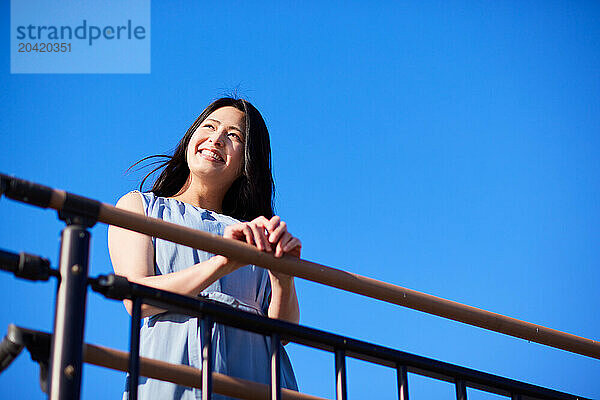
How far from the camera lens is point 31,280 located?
1.23m

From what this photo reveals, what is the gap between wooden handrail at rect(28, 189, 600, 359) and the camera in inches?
56.2

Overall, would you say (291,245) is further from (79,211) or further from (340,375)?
(79,211)

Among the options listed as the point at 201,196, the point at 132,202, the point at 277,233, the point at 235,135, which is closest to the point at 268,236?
the point at 277,233

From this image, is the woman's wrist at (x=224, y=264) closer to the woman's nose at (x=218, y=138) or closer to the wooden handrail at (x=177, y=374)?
the wooden handrail at (x=177, y=374)

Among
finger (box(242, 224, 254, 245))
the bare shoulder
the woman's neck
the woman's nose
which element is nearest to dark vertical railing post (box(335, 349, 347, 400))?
finger (box(242, 224, 254, 245))

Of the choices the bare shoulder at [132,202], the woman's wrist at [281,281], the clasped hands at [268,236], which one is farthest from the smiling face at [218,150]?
the clasped hands at [268,236]

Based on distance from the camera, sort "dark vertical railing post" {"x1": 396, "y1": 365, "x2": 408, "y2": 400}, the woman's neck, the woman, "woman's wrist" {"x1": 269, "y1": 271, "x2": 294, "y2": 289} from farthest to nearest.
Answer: the woman's neck, "woman's wrist" {"x1": 269, "y1": 271, "x2": 294, "y2": 289}, the woman, "dark vertical railing post" {"x1": 396, "y1": 365, "x2": 408, "y2": 400}

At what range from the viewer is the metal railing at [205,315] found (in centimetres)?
122

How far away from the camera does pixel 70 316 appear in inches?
47.7

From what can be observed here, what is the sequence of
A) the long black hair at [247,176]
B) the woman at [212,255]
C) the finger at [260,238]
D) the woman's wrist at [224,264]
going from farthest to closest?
the long black hair at [247,176]
the woman at [212,255]
the woman's wrist at [224,264]
the finger at [260,238]

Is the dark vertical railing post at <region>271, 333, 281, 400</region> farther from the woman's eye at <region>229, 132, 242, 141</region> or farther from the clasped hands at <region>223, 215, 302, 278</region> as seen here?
the woman's eye at <region>229, 132, 242, 141</region>

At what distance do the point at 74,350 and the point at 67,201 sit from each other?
0.83 feet

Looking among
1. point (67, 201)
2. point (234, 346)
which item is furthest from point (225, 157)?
point (67, 201)

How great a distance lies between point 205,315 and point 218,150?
4.59ft
